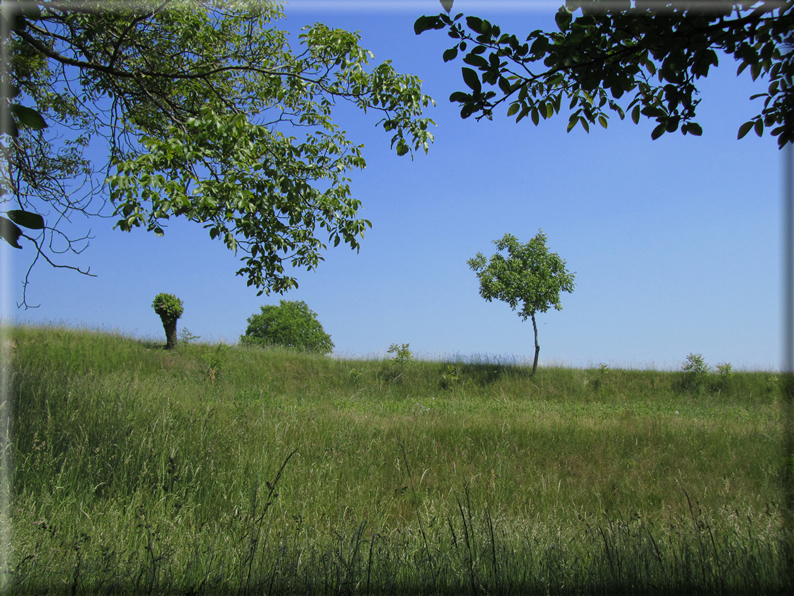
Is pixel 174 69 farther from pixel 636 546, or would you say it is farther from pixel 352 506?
pixel 636 546

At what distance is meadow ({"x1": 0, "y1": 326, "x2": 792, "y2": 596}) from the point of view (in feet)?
8.30

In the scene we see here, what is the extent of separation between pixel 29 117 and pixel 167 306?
57.0 ft

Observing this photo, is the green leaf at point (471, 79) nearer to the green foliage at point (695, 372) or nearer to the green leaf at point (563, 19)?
the green leaf at point (563, 19)

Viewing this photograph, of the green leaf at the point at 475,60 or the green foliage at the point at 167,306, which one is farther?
the green foliage at the point at 167,306

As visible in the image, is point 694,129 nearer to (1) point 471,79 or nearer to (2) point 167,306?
(1) point 471,79

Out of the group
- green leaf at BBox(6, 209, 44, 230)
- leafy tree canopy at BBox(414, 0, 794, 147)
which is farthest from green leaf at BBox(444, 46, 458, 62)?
green leaf at BBox(6, 209, 44, 230)

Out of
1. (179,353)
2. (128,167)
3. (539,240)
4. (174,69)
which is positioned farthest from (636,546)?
(539,240)

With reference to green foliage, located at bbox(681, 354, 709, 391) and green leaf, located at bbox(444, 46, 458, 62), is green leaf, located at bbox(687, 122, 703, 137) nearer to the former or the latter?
green leaf, located at bbox(444, 46, 458, 62)

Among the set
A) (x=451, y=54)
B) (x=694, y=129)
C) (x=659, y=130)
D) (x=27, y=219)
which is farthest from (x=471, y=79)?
(x=27, y=219)

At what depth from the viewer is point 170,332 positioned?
17625 millimetres

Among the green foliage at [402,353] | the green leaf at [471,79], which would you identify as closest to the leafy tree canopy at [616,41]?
the green leaf at [471,79]

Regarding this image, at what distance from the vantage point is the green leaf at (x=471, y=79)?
9.50 ft

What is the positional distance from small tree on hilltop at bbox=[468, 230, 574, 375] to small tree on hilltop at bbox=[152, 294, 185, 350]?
548 inches

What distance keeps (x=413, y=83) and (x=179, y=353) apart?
47.2ft
